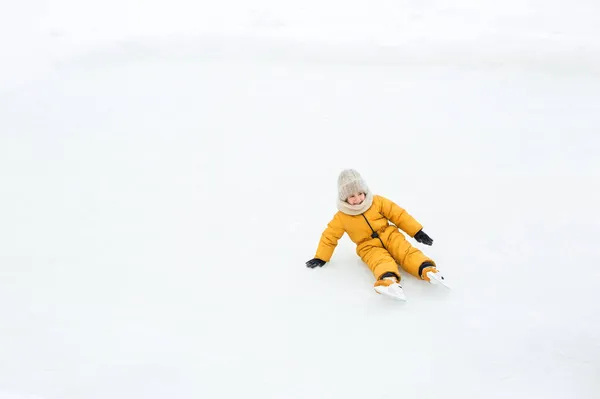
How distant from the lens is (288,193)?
458 centimetres

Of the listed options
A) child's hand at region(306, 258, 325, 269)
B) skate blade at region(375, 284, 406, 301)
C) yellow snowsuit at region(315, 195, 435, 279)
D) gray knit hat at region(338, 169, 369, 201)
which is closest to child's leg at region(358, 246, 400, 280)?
yellow snowsuit at region(315, 195, 435, 279)

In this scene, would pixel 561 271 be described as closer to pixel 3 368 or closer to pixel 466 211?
pixel 466 211

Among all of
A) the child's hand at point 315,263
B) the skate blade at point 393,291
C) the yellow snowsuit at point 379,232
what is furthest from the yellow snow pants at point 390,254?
the child's hand at point 315,263

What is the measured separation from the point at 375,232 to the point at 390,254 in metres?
0.15

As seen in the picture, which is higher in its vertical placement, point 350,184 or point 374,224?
point 350,184

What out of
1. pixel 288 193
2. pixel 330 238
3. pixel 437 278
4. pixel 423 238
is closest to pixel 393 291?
pixel 437 278

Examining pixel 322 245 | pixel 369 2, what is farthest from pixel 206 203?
pixel 369 2

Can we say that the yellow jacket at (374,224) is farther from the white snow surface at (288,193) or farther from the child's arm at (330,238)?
the white snow surface at (288,193)

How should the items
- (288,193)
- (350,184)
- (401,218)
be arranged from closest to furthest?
(350,184)
(401,218)
(288,193)

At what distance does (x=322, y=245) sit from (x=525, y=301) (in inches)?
44.4

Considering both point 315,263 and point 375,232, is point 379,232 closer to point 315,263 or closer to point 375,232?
point 375,232

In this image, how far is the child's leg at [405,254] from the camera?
10.9 feet

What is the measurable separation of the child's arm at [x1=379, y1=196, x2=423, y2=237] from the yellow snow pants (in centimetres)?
6

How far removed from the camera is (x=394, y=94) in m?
5.86
